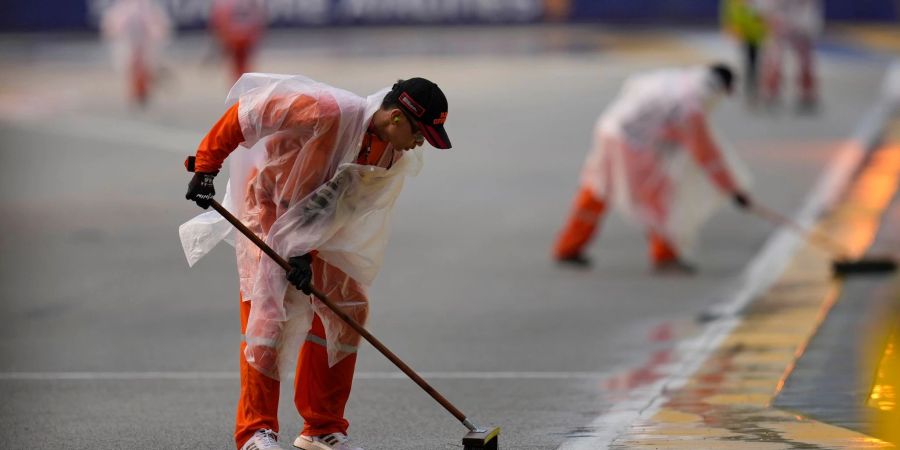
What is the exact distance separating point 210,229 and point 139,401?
180 cm

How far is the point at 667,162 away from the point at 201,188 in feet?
23.3

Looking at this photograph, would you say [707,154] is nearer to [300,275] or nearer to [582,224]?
[582,224]

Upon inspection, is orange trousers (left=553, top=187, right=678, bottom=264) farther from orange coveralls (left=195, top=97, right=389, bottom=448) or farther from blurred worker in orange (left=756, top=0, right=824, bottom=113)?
blurred worker in orange (left=756, top=0, right=824, bottom=113)

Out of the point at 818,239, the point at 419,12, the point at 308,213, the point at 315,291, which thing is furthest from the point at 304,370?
the point at 419,12

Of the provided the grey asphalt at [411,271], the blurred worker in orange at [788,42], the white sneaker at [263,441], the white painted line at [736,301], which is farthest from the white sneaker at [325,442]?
the blurred worker in orange at [788,42]

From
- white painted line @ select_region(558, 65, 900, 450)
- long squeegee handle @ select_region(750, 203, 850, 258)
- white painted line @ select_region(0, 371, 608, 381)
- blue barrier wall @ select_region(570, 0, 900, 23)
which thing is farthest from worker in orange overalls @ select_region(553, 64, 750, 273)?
blue barrier wall @ select_region(570, 0, 900, 23)

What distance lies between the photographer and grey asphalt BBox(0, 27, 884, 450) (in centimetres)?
912

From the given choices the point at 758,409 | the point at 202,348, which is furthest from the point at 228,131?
the point at 202,348

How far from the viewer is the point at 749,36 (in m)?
24.7

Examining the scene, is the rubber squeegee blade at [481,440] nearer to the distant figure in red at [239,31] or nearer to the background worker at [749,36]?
the background worker at [749,36]

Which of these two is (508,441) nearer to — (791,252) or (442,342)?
(442,342)

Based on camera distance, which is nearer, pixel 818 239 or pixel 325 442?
pixel 325 442

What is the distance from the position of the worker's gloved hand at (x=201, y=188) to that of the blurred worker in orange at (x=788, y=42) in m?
17.4

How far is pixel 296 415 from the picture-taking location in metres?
8.90
